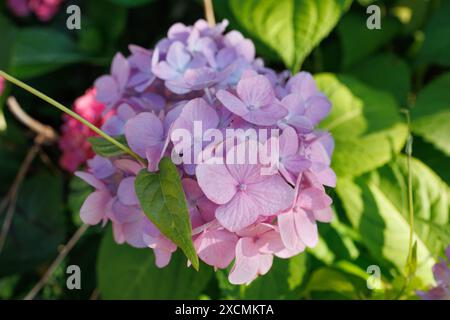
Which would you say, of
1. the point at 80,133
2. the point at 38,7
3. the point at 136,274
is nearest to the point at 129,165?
the point at 136,274

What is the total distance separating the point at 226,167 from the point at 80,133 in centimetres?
70

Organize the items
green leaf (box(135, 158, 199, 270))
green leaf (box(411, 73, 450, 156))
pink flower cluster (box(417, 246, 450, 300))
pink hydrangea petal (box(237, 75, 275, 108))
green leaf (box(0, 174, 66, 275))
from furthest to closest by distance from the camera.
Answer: green leaf (box(0, 174, 66, 275)) → green leaf (box(411, 73, 450, 156)) → pink flower cluster (box(417, 246, 450, 300)) → pink hydrangea petal (box(237, 75, 275, 108)) → green leaf (box(135, 158, 199, 270))

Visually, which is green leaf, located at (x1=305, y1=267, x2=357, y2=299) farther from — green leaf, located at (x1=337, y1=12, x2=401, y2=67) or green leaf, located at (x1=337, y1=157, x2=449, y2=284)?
green leaf, located at (x1=337, y1=12, x2=401, y2=67)

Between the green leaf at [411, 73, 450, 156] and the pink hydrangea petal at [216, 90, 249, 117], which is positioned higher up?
the pink hydrangea petal at [216, 90, 249, 117]

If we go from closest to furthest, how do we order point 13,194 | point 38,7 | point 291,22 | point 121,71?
point 121,71 < point 291,22 < point 13,194 < point 38,7

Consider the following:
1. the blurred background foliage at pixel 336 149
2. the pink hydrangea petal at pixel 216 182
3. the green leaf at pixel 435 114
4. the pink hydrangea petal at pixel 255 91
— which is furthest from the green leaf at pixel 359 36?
the pink hydrangea petal at pixel 216 182

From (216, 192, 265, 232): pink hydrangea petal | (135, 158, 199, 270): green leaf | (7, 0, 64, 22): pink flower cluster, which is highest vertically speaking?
(7, 0, 64, 22): pink flower cluster

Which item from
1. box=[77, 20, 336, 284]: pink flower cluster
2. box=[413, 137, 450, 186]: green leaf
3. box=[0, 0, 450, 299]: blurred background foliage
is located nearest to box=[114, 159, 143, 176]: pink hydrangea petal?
box=[77, 20, 336, 284]: pink flower cluster

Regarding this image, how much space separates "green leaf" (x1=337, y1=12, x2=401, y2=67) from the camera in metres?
1.21

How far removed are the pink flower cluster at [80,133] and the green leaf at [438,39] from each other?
657mm

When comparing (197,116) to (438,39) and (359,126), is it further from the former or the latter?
(438,39)

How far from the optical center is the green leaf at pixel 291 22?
0.90m

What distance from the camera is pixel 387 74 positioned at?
48.3 inches
